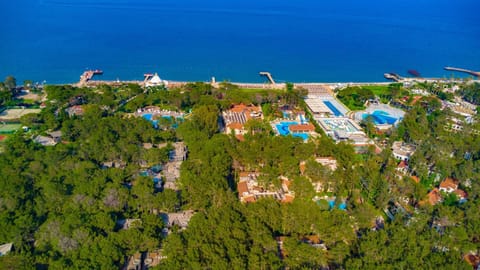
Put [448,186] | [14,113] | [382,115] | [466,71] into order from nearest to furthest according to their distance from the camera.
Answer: [448,186], [14,113], [382,115], [466,71]

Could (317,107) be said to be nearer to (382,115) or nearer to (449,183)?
(382,115)

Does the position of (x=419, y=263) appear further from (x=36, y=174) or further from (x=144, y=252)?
(x=36, y=174)

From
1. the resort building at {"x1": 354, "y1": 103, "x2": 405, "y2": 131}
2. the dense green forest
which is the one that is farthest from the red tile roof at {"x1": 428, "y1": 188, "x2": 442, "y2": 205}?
the resort building at {"x1": 354, "y1": 103, "x2": 405, "y2": 131}

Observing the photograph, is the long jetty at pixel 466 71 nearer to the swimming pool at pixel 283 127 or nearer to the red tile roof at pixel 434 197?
the swimming pool at pixel 283 127

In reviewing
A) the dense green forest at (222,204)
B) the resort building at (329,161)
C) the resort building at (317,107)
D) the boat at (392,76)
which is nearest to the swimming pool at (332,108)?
the resort building at (317,107)

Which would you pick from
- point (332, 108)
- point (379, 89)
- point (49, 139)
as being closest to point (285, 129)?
point (332, 108)
